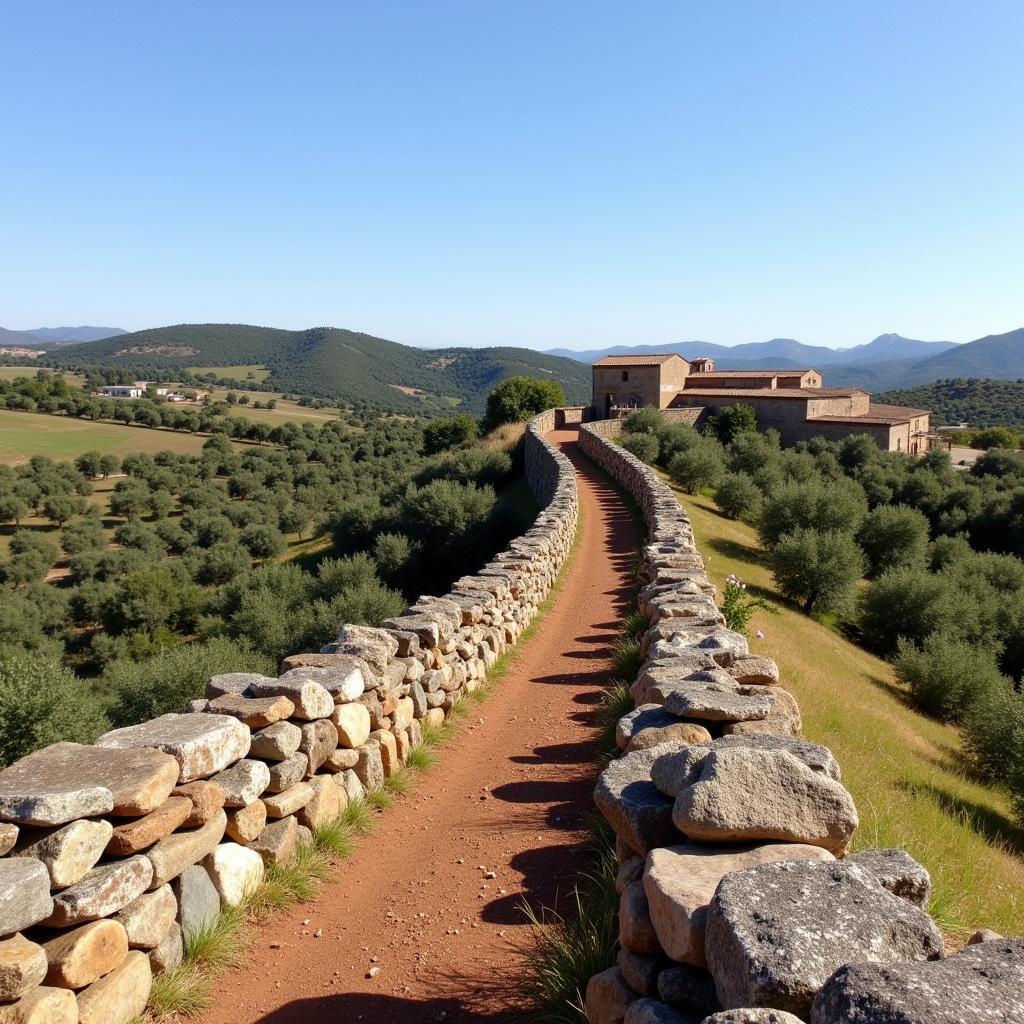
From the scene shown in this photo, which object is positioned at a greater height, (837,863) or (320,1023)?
(837,863)

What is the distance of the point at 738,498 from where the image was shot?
2470 centimetres

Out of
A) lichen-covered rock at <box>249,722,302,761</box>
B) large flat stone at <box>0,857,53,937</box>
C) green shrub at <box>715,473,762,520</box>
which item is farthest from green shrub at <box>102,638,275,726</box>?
green shrub at <box>715,473,762,520</box>

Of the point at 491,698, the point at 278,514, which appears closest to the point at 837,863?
the point at 491,698

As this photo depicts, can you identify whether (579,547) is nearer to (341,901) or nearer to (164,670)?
(164,670)

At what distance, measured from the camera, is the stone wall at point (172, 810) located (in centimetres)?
316

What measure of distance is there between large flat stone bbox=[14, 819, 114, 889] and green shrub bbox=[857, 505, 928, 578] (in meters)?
23.6

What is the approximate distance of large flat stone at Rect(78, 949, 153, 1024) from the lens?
319cm

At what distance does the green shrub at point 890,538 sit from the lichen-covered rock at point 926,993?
76.5ft

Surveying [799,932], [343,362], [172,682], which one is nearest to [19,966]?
[799,932]

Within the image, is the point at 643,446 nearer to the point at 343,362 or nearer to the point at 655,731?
the point at 655,731

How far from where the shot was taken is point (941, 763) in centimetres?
944

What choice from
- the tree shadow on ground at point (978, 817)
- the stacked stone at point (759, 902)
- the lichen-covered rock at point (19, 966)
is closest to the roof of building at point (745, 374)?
the tree shadow on ground at point (978, 817)

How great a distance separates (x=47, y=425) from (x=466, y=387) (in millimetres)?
100906

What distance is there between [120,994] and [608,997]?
2.15 m
